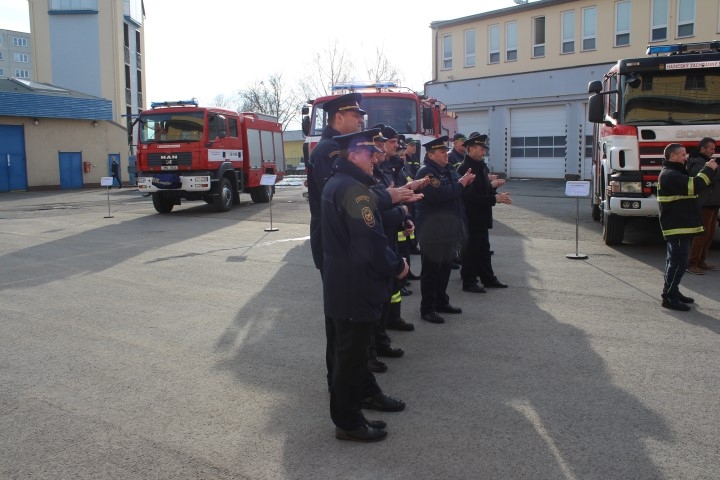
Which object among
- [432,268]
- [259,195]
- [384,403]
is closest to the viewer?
[384,403]

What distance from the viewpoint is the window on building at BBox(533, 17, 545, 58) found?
3500cm

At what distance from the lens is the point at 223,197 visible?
19.6 m

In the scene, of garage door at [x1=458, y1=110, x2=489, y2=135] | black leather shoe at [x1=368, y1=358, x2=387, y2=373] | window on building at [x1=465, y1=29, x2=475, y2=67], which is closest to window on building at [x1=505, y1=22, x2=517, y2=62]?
window on building at [x1=465, y1=29, x2=475, y2=67]

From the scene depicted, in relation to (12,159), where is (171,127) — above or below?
above

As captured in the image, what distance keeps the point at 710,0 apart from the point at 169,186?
26.2m

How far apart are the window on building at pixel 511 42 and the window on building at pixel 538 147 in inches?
184

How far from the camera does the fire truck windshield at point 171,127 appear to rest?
18641 millimetres

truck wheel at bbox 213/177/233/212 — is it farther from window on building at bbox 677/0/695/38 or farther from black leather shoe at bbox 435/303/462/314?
window on building at bbox 677/0/695/38

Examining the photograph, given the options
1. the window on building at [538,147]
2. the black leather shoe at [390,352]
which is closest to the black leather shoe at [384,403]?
the black leather shoe at [390,352]

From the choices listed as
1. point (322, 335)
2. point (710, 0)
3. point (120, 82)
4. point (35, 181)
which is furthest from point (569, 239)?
point (120, 82)

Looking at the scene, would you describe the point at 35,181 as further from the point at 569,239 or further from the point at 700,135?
the point at 700,135

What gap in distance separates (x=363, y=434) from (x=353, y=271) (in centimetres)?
101

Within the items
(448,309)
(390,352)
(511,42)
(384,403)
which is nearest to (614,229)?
(448,309)

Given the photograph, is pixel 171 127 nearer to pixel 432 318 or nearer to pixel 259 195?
pixel 259 195
